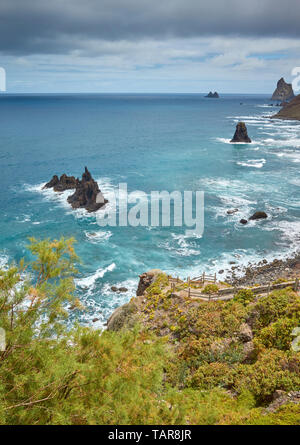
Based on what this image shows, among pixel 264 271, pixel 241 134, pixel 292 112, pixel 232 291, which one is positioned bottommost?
pixel 264 271

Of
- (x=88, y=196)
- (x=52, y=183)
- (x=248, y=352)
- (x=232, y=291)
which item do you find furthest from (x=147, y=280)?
(x=52, y=183)

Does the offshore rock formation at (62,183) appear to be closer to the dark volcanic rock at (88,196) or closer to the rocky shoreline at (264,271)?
the dark volcanic rock at (88,196)

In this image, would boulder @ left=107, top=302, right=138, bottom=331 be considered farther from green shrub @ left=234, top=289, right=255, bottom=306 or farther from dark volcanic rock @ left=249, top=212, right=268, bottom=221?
dark volcanic rock @ left=249, top=212, right=268, bottom=221

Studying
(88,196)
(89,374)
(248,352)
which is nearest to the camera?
(89,374)

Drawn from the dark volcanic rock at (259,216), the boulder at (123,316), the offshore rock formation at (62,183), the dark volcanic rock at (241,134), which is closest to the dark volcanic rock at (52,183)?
the offshore rock formation at (62,183)

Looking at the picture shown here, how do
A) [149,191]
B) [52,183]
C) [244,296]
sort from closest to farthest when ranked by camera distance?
[244,296] < [149,191] < [52,183]

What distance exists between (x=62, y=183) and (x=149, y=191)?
1764 centimetres

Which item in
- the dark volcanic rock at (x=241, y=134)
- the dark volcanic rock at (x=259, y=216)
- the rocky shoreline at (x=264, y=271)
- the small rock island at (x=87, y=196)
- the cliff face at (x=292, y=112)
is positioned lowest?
the rocky shoreline at (x=264, y=271)

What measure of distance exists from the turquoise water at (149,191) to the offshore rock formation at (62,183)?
3.07 metres

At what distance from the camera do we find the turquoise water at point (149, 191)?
40156mm

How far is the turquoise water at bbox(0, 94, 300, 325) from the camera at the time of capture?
40156 millimetres

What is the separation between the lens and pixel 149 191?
64.0m

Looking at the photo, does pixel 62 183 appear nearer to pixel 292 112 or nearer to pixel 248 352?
pixel 248 352
